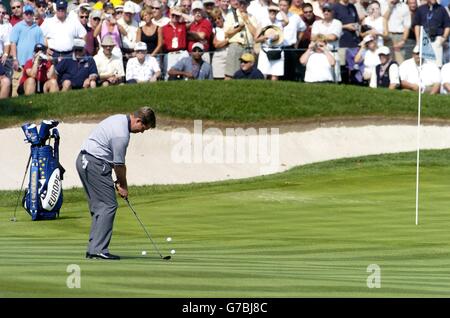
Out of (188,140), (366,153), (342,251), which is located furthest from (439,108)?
(342,251)

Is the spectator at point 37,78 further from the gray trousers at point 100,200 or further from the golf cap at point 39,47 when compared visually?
the gray trousers at point 100,200

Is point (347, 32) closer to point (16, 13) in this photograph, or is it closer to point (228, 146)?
point (228, 146)

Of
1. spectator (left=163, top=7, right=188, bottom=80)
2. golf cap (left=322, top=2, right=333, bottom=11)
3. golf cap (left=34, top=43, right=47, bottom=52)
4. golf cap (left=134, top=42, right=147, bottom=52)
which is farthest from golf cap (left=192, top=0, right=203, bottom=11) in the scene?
golf cap (left=34, top=43, right=47, bottom=52)

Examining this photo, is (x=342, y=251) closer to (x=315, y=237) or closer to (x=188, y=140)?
(x=315, y=237)

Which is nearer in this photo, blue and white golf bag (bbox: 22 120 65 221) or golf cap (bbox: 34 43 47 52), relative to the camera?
blue and white golf bag (bbox: 22 120 65 221)

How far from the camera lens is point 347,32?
32531 mm

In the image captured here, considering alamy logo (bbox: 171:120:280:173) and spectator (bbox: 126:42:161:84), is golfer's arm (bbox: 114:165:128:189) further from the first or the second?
spectator (bbox: 126:42:161:84)

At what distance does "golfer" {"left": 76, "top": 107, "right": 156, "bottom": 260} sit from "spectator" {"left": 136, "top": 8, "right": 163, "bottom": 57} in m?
16.3

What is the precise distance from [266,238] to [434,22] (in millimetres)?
15668

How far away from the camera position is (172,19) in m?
31.3

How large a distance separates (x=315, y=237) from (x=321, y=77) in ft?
48.9

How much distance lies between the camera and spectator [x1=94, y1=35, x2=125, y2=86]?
31.1 metres

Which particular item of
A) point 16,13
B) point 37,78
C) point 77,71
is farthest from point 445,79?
point 16,13

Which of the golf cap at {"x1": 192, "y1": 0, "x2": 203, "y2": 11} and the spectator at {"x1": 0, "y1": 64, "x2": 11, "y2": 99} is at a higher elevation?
the golf cap at {"x1": 192, "y1": 0, "x2": 203, "y2": 11}
